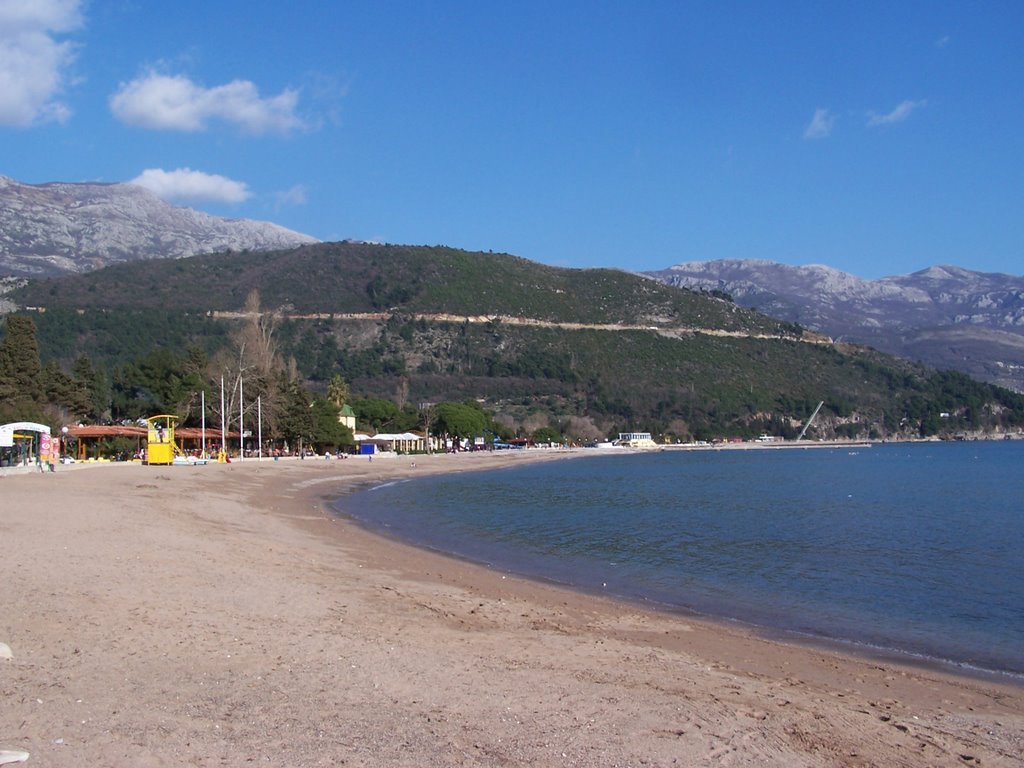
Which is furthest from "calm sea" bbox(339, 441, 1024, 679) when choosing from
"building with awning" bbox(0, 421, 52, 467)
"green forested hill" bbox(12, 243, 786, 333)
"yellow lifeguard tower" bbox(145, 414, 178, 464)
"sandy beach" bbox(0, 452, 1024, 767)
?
"green forested hill" bbox(12, 243, 786, 333)

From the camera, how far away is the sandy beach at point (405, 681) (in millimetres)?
6641

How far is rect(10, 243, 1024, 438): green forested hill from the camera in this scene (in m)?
124

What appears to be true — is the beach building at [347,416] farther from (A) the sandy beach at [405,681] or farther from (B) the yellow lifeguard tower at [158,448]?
(A) the sandy beach at [405,681]

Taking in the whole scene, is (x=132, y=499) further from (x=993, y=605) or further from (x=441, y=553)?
(x=993, y=605)

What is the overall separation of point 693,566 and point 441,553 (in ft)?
17.8

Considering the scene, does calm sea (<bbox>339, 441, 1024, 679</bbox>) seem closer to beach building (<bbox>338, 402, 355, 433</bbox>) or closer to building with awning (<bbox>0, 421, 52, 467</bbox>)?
building with awning (<bbox>0, 421, 52, 467</bbox>)

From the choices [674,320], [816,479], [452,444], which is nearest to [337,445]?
[452,444]

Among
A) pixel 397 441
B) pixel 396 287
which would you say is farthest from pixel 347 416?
pixel 396 287

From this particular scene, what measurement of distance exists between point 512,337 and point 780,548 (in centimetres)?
11165

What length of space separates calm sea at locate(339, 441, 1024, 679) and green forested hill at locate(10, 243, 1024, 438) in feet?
231

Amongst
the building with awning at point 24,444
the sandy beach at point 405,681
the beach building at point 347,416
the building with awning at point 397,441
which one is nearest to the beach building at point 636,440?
the building with awning at point 397,441

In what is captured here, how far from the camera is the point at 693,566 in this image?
19828mm

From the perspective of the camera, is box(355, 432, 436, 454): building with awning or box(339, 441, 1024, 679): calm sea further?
box(355, 432, 436, 454): building with awning

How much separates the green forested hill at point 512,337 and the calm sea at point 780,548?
70.3 m
